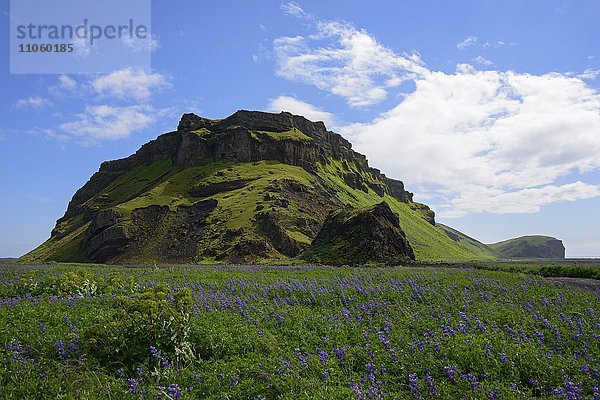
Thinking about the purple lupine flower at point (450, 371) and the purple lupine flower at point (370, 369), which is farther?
the purple lupine flower at point (370, 369)

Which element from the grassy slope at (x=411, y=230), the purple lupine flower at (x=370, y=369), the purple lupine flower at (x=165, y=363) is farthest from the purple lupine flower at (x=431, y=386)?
the grassy slope at (x=411, y=230)

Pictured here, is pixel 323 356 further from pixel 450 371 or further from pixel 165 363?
pixel 165 363

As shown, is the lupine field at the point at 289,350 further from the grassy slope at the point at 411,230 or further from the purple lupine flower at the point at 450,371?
the grassy slope at the point at 411,230

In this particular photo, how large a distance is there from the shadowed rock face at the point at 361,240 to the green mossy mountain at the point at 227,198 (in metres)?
10.8

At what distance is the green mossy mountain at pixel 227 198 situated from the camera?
292ft

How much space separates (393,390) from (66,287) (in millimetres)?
11654

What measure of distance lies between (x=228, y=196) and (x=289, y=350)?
106955 mm

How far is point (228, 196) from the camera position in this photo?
114m

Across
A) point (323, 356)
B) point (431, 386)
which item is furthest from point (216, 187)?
point (431, 386)

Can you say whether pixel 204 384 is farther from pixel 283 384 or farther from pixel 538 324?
pixel 538 324

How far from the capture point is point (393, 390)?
784 cm

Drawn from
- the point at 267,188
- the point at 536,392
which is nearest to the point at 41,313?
the point at 536,392

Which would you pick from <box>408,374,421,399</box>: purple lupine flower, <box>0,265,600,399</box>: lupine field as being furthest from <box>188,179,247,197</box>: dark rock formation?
<box>408,374,421,399</box>: purple lupine flower

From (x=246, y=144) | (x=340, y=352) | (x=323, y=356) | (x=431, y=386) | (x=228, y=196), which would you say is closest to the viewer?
(x=431, y=386)
